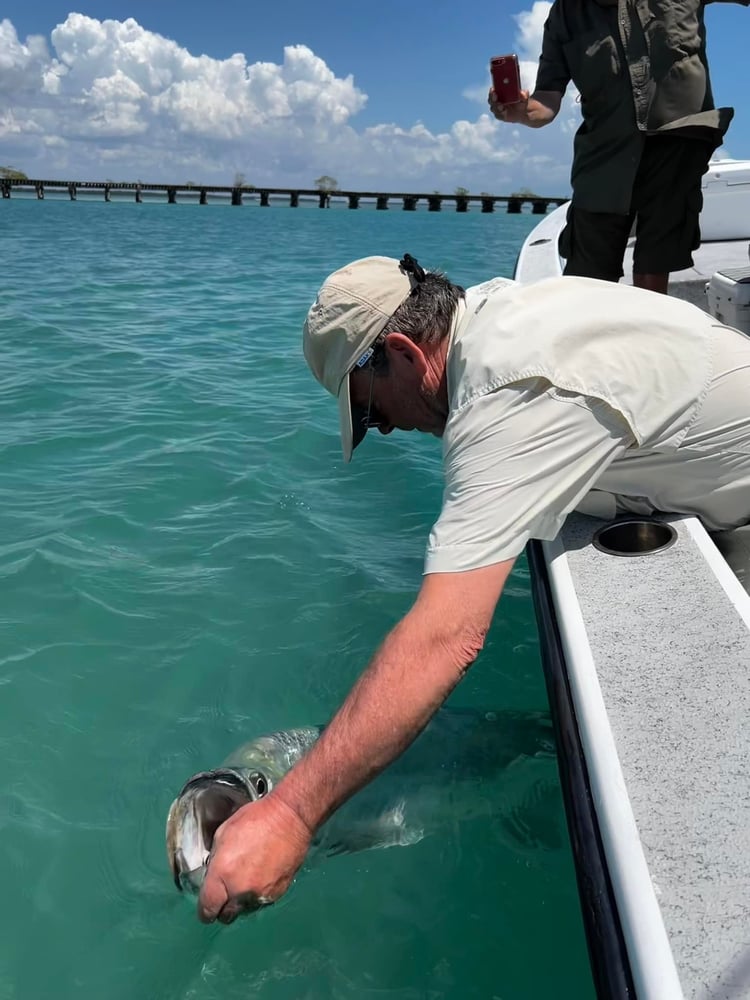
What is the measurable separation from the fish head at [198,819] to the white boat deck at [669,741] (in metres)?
0.88

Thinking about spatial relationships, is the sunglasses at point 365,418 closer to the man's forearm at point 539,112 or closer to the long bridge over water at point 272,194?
the man's forearm at point 539,112

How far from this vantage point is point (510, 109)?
3.80 meters

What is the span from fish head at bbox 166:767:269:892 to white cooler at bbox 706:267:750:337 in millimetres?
3065

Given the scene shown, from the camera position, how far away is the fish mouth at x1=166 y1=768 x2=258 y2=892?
76.4 inches

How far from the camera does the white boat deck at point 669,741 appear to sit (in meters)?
1.07

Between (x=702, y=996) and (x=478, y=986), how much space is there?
3.85ft

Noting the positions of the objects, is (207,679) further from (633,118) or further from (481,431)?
(633,118)

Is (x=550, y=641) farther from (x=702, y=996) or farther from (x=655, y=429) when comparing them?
(x=702, y=996)

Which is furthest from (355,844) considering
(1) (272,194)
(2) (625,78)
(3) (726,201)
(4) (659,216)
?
(1) (272,194)

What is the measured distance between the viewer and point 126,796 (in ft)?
8.68

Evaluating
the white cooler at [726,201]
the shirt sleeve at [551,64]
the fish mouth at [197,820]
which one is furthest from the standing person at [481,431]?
the white cooler at [726,201]

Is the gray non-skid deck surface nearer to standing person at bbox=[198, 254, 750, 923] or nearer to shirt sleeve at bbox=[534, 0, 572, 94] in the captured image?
standing person at bbox=[198, 254, 750, 923]

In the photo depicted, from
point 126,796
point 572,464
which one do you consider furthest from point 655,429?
point 126,796

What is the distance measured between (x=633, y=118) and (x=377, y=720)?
3292 millimetres
